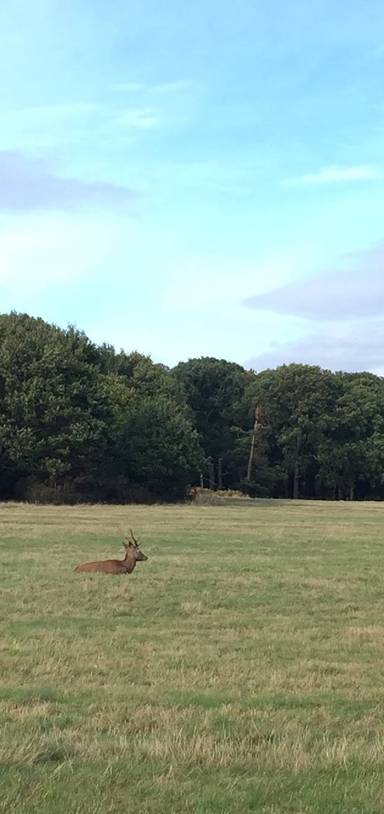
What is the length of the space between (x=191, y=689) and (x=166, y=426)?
179 feet

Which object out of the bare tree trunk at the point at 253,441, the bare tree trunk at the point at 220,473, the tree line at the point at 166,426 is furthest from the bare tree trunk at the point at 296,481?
the bare tree trunk at the point at 220,473

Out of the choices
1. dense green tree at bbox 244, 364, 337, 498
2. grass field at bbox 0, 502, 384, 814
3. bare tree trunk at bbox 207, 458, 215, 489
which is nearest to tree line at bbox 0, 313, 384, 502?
dense green tree at bbox 244, 364, 337, 498

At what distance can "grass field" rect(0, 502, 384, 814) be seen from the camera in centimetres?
565

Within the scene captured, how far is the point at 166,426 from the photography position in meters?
63.0

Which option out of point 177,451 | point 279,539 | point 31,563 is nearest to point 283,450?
point 177,451

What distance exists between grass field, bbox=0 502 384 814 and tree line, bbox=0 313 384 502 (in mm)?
35885

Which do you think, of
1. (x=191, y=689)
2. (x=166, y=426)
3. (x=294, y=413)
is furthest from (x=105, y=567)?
(x=294, y=413)

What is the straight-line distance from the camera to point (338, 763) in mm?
6254

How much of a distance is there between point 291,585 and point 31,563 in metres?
6.34

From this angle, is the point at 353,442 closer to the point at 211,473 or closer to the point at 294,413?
the point at 294,413

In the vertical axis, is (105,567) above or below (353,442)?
below

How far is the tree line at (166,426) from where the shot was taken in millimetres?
54781

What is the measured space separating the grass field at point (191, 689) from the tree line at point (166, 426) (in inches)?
1413

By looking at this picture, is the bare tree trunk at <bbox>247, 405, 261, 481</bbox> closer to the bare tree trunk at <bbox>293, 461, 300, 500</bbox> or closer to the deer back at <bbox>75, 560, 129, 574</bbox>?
the bare tree trunk at <bbox>293, 461, 300, 500</bbox>
